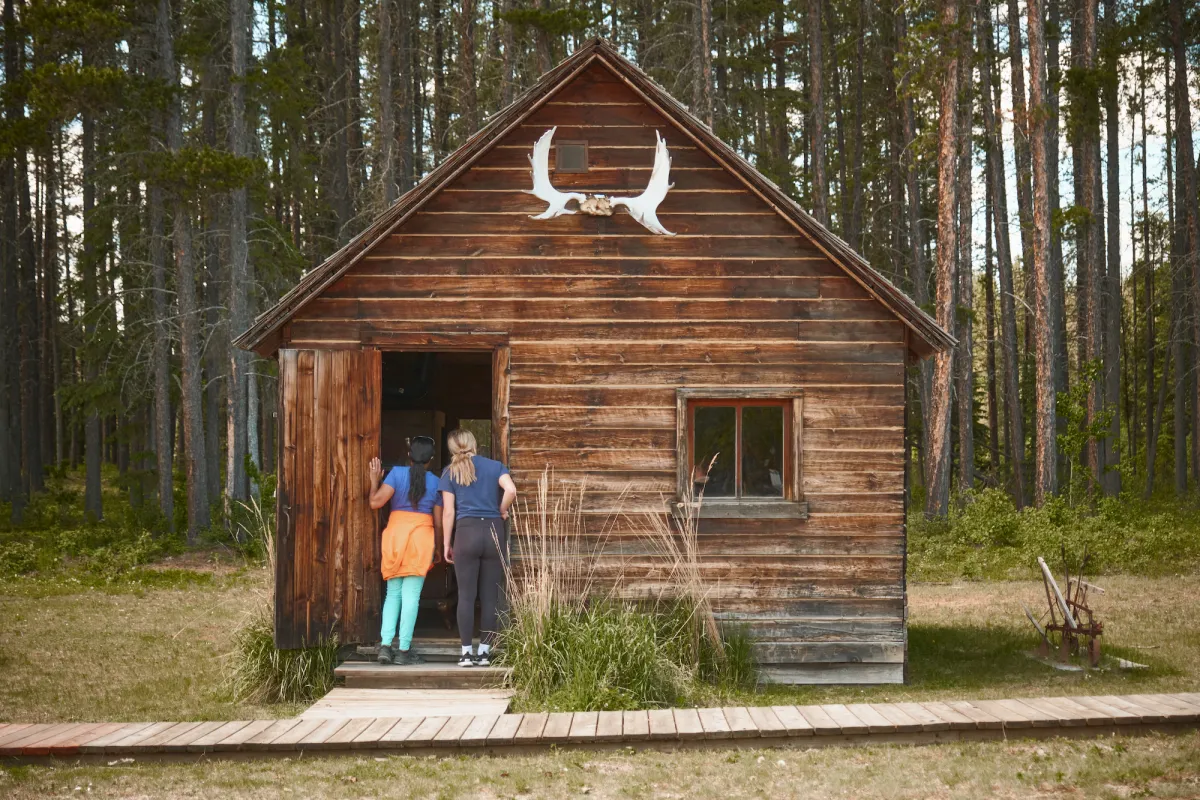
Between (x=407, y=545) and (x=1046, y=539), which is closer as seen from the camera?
(x=407, y=545)

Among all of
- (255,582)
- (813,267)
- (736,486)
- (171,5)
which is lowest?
(255,582)

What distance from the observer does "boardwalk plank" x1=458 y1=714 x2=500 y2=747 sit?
7.43 metres

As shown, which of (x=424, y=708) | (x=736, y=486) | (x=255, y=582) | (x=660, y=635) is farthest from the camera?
(x=255, y=582)

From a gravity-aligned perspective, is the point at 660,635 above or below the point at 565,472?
below

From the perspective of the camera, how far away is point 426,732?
298 inches

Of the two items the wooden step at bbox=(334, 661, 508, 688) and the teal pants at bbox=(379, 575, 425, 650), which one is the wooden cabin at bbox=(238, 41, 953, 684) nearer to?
the teal pants at bbox=(379, 575, 425, 650)

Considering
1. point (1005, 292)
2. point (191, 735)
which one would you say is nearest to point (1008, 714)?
point (191, 735)

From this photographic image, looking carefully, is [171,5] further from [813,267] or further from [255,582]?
[813,267]

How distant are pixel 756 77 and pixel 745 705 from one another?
1073 inches

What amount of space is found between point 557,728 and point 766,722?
1.41 m

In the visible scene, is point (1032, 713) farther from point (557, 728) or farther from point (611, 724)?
point (557, 728)

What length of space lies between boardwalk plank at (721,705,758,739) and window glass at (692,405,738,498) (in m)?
2.68

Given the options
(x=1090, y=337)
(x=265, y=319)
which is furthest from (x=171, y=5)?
(x=1090, y=337)

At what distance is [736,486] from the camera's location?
34.1 feet
